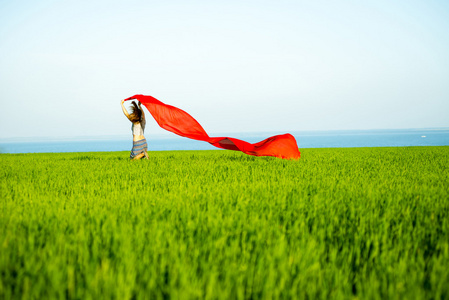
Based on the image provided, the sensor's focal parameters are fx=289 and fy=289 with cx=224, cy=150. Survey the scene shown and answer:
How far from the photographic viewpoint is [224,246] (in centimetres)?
206

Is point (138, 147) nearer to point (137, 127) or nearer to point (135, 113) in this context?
point (137, 127)

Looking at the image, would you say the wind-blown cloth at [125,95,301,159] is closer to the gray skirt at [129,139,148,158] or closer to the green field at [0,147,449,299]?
the gray skirt at [129,139,148,158]

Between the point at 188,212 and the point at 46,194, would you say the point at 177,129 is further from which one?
the point at 188,212

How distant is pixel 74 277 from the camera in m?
1.65

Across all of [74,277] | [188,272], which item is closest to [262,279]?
[188,272]

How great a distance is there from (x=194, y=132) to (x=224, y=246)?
631 cm

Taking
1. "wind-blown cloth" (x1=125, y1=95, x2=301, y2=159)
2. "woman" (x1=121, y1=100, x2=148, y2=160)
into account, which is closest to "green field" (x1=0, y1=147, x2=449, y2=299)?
"wind-blown cloth" (x1=125, y1=95, x2=301, y2=159)

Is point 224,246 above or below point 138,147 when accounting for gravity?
below

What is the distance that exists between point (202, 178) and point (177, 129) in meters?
3.48

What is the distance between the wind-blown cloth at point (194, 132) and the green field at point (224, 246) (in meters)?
4.36

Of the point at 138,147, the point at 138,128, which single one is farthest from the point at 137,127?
the point at 138,147

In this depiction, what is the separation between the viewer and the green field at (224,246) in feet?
4.95

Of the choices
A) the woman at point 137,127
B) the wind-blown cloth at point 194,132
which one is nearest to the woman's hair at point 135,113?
the woman at point 137,127

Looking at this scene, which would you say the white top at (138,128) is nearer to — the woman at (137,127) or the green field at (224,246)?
the woman at (137,127)
